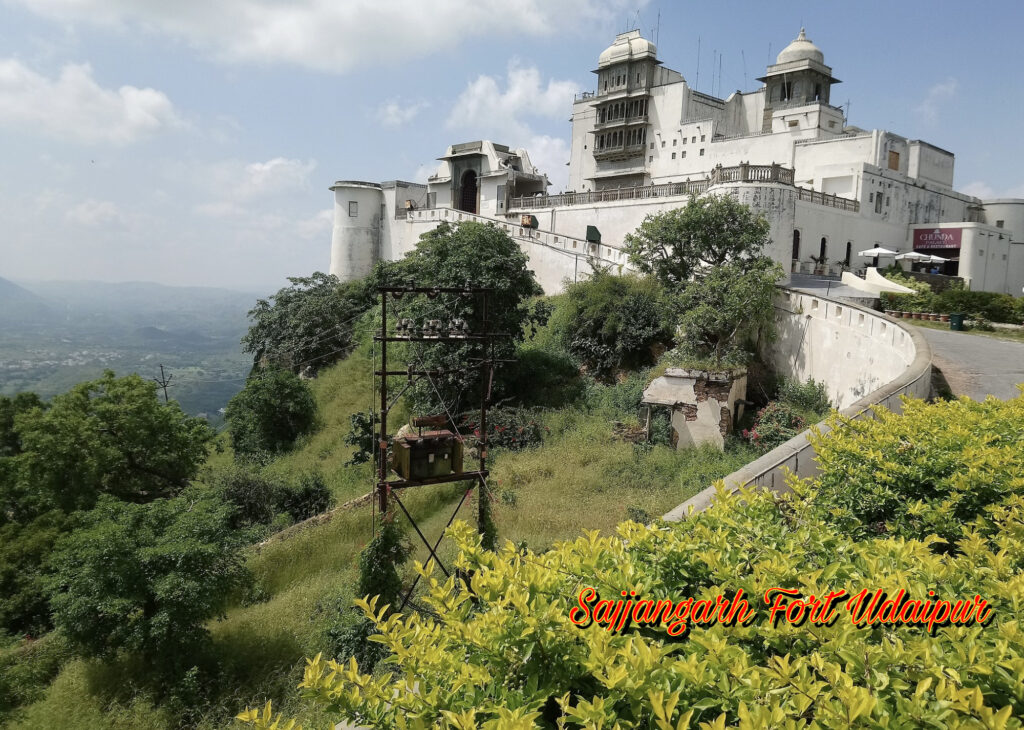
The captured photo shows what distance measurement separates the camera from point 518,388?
2072cm

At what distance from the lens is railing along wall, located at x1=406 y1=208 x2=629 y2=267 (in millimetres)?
25206

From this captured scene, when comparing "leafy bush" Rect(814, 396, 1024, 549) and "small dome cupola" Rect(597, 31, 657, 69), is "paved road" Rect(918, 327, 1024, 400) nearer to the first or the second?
"leafy bush" Rect(814, 396, 1024, 549)

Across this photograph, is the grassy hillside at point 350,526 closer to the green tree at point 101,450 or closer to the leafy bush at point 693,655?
the green tree at point 101,450

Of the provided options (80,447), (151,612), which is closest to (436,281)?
(80,447)

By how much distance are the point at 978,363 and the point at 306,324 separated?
24908 mm

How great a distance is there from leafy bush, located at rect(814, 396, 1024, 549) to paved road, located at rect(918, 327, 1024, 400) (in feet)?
21.7

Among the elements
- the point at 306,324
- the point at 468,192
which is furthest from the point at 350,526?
the point at 468,192

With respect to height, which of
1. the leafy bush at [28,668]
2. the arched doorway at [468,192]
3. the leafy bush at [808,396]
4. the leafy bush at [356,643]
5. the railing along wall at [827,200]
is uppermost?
the arched doorway at [468,192]

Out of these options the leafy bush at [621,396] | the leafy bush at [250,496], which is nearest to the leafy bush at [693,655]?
the leafy bush at [621,396]

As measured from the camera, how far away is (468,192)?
1614 inches

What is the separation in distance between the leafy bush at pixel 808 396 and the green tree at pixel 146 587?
1283cm

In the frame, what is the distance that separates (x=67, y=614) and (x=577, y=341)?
1519 centimetres

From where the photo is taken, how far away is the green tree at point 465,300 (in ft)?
62.5

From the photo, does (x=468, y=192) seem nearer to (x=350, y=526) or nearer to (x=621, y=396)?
(x=621, y=396)
